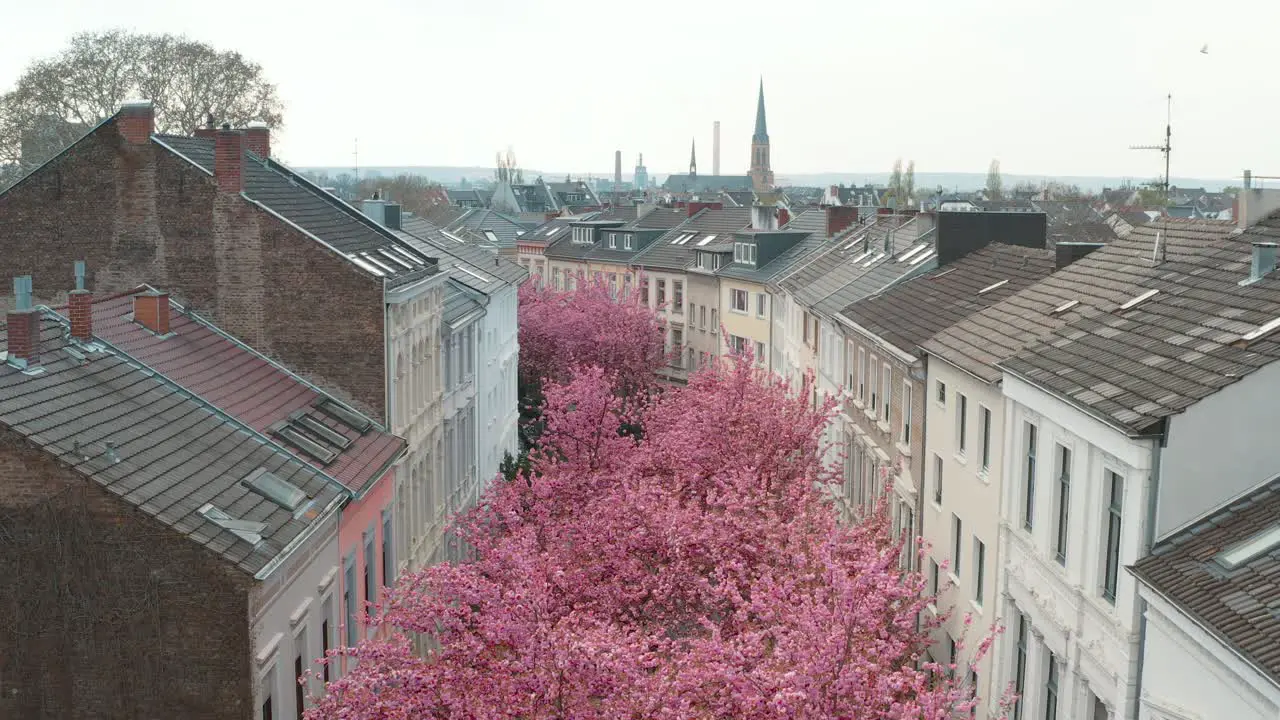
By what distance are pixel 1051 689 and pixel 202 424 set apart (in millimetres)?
11739

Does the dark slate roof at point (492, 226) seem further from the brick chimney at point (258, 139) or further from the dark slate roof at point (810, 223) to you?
the brick chimney at point (258, 139)

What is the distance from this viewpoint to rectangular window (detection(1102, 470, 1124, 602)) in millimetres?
16094

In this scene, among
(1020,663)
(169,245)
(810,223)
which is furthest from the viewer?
(810,223)

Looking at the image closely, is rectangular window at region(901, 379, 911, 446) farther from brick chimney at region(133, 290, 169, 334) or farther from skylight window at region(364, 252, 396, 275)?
brick chimney at region(133, 290, 169, 334)

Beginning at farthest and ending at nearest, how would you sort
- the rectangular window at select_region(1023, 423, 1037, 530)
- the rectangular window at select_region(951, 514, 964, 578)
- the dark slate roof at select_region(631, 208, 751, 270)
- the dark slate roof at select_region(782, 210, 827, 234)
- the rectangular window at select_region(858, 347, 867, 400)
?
the dark slate roof at select_region(631, 208, 751, 270)
the dark slate roof at select_region(782, 210, 827, 234)
the rectangular window at select_region(858, 347, 867, 400)
the rectangular window at select_region(951, 514, 964, 578)
the rectangular window at select_region(1023, 423, 1037, 530)

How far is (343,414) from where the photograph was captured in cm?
2417

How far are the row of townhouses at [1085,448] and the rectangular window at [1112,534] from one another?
27mm

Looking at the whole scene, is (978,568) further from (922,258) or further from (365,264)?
(922,258)

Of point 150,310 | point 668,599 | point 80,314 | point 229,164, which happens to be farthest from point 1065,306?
point 80,314

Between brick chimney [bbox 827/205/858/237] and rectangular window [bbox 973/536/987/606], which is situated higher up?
brick chimney [bbox 827/205/858/237]

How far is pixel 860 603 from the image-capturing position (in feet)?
51.8

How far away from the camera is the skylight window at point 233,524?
15977 millimetres

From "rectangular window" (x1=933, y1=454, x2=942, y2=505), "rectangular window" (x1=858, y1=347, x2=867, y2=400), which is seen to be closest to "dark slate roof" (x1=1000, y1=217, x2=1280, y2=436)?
"rectangular window" (x1=933, y1=454, x2=942, y2=505)

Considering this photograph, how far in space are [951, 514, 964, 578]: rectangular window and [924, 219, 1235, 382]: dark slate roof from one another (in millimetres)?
2949
